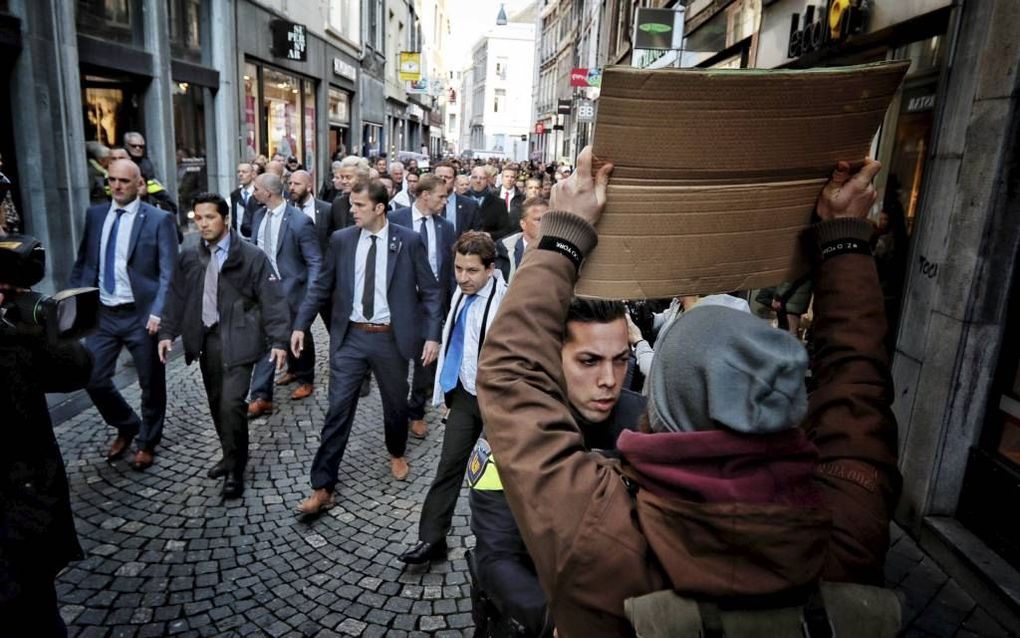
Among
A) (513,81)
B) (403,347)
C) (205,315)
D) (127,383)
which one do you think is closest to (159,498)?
(205,315)

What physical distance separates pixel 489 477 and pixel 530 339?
0.90 meters

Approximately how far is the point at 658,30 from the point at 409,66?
850 inches

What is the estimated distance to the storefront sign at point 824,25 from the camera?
19.5 ft

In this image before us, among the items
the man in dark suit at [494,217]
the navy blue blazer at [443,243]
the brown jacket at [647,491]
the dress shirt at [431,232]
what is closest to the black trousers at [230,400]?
the navy blue blazer at [443,243]

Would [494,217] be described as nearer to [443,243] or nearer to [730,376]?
[443,243]

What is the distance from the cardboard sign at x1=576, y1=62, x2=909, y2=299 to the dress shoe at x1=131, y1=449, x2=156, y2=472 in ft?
14.9

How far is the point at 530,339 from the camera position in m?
1.28

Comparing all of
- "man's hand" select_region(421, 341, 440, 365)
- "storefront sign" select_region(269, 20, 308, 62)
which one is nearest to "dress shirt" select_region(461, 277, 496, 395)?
"man's hand" select_region(421, 341, 440, 365)

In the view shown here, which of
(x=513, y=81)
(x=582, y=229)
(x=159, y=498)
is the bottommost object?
(x=159, y=498)

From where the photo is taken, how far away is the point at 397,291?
4.83 m

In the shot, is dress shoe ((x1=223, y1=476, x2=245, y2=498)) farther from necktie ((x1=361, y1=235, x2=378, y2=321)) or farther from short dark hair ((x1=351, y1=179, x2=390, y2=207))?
short dark hair ((x1=351, y1=179, x2=390, y2=207))

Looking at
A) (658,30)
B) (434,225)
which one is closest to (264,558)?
(434,225)

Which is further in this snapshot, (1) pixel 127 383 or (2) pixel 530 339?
(1) pixel 127 383

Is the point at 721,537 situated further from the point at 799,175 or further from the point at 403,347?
the point at 403,347
